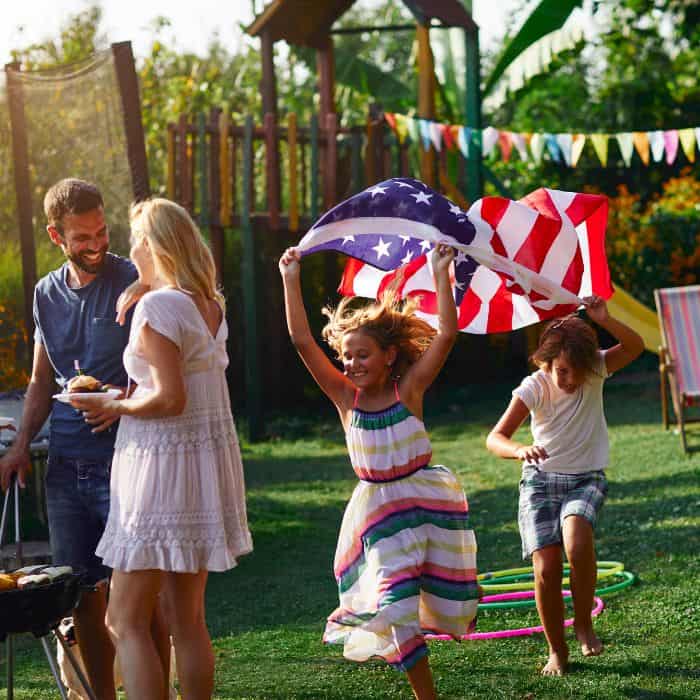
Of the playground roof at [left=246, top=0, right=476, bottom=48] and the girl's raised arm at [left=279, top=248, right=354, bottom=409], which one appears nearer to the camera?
the girl's raised arm at [left=279, top=248, right=354, bottom=409]

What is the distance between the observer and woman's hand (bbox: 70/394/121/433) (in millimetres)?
4125

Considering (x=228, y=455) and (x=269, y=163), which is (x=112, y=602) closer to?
(x=228, y=455)

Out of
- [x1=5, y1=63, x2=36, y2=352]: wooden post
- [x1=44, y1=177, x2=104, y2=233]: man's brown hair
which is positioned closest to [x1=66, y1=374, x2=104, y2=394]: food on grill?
[x1=44, y1=177, x2=104, y2=233]: man's brown hair

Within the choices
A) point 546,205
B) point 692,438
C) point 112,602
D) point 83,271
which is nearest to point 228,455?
point 112,602

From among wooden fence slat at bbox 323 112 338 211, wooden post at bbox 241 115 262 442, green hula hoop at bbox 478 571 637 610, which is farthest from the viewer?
wooden fence slat at bbox 323 112 338 211

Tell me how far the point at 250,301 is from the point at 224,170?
1431 millimetres

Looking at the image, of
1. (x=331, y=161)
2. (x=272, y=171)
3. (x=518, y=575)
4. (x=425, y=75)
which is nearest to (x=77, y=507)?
(x=518, y=575)

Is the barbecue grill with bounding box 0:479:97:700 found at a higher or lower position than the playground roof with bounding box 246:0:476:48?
lower

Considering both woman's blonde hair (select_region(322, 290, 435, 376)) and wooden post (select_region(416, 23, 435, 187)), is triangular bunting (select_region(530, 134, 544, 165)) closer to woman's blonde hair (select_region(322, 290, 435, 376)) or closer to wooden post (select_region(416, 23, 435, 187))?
wooden post (select_region(416, 23, 435, 187))

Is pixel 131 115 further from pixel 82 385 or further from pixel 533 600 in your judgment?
pixel 82 385

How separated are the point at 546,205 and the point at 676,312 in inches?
289

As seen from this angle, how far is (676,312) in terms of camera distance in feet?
40.7

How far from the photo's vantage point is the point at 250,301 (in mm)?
14430

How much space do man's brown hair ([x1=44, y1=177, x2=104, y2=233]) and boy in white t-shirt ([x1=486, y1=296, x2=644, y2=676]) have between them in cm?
183
